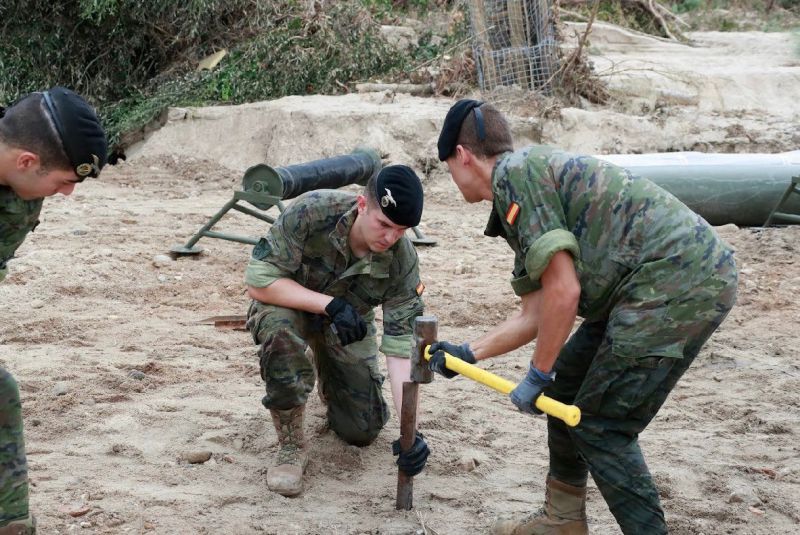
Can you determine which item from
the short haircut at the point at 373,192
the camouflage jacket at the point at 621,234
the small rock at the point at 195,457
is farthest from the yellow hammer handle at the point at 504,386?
the small rock at the point at 195,457

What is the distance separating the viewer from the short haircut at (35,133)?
2838 millimetres

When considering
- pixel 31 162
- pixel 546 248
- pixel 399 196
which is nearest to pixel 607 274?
pixel 546 248

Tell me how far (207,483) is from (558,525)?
4.58 ft

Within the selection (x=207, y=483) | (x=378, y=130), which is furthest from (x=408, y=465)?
(x=378, y=130)

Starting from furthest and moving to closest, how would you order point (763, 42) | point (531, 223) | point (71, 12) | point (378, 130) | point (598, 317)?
point (763, 42) → point (71, 12) → point (378, 130) → point (598, 317) → point (531, 223)

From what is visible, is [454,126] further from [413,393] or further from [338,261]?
[338,261]

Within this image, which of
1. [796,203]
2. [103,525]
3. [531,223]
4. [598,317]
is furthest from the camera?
[796,203]

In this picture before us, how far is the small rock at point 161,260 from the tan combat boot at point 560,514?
4.23m

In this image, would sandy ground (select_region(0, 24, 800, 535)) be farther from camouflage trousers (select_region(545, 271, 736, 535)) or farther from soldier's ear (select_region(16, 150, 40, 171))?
soldier's ear (select_region(16, 150, 40, 171))

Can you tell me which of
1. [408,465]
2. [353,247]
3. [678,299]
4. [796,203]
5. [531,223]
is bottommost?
[796,203]

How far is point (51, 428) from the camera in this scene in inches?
174

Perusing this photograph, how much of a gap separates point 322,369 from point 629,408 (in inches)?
→ 67.9

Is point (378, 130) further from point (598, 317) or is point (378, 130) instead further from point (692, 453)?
point (598, 317)

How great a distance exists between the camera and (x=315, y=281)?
4246 millimetres
